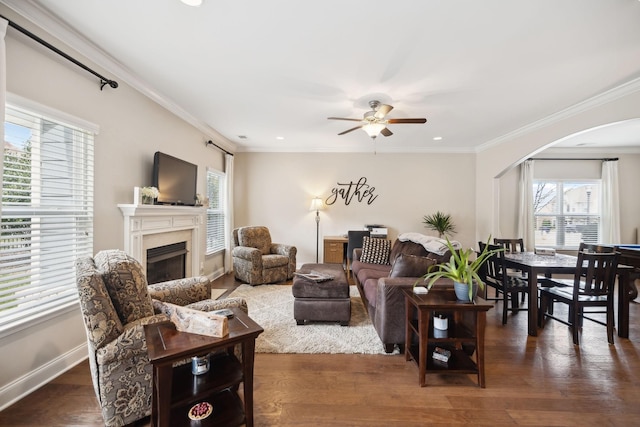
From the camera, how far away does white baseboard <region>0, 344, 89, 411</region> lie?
1.62 metres

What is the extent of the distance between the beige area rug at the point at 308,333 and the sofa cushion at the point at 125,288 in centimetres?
118

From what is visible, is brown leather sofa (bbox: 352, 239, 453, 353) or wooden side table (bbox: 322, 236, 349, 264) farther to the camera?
wooden side table (bbox: 322, 236, 349, 264)

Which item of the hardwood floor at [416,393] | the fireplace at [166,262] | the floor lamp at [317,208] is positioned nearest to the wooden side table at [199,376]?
the hardwood floor at [416,393]

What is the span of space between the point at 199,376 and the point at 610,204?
24.4 feet

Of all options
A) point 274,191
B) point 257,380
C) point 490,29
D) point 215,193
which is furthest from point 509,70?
point 215,193

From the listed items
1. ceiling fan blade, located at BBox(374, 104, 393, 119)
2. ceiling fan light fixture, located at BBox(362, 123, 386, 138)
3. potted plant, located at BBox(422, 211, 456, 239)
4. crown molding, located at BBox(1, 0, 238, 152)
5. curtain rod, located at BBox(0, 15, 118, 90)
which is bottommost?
potted plant, located at BBox(422, 211, 456, 239)

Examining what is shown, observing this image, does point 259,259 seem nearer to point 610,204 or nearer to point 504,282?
point 504,282

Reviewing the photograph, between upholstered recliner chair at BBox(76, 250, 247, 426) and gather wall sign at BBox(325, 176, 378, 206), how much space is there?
4.35 meters

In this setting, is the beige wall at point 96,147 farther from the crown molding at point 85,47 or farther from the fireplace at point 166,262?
the fireplace at point 166,262

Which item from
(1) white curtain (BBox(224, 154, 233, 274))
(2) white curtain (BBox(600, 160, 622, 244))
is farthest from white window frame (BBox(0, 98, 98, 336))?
(2) white curtain (BBox(600, 160, 622, 244))

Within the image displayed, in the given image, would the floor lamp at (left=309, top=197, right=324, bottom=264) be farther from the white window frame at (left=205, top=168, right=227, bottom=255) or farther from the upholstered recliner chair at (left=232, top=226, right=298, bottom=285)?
the white window frame at (left=205, top=168, right=227, bottom=255)

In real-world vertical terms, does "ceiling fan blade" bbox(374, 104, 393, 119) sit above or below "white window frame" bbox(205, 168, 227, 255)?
above

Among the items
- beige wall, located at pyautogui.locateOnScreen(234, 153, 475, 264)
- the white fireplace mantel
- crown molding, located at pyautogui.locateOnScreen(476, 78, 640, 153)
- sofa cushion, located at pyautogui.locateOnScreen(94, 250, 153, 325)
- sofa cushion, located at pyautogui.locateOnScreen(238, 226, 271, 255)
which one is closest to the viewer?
sofa cushion, located at pyautogui.locateOnScreen(94, 250, 153, 325)

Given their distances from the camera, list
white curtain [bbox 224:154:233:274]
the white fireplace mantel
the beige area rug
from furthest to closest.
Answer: white curtain [bbox 224:154:233:274]
the white fireplace mantel
the beige area rug
